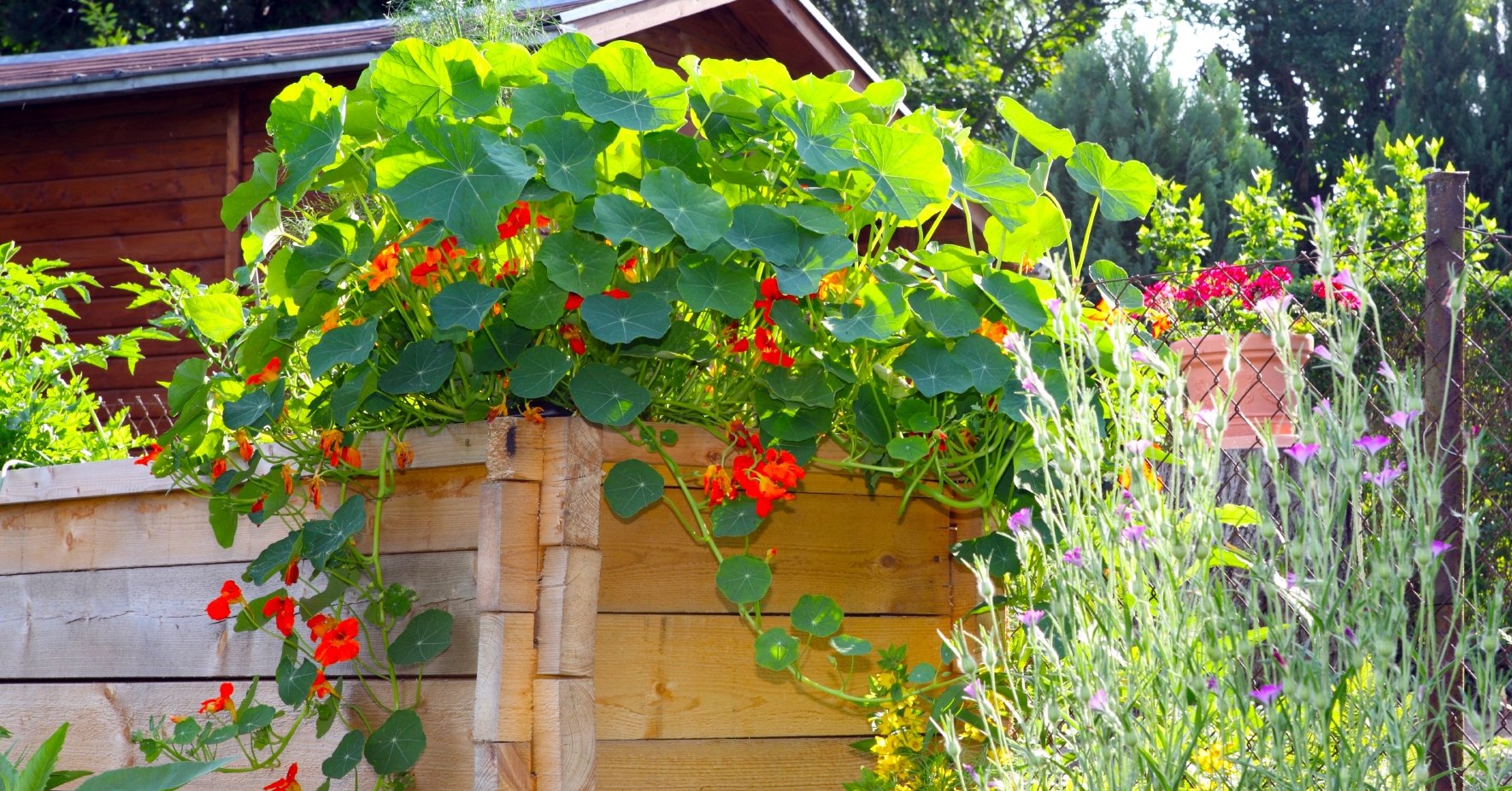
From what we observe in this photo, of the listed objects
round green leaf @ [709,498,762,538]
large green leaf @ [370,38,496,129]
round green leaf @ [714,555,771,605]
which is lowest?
round green leaf @ [714,555,771,605]

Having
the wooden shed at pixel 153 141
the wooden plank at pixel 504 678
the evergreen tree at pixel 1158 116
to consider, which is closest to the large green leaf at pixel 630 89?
the wooden plank at pixel 504 678

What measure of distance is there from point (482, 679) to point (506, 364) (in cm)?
38

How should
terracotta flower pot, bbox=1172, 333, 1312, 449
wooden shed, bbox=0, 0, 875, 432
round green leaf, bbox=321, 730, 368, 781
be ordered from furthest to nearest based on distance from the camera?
wooden shed, bbox=0, 0, 875, 432
terracotta flower pot, bbox=1172, 333, 1312, 449
round green leaf, bbox=321, 730, 368, 781

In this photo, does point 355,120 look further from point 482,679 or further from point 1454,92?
point 1454,92

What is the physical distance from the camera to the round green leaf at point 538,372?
151cm

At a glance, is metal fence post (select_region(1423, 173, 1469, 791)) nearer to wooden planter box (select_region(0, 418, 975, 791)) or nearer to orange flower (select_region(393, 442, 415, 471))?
wooden planter box (select_region(0, 418, 975, 791))

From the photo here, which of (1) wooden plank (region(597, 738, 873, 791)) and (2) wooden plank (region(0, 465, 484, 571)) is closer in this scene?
(1) wooden plank (region(597, 738, 873, 791))

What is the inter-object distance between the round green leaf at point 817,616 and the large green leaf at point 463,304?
51 centimetres

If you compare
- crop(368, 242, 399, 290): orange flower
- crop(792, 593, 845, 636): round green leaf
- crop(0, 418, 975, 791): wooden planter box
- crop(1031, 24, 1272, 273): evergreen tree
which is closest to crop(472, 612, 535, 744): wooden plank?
crop(0, 418, 975, 791): wooden planter box

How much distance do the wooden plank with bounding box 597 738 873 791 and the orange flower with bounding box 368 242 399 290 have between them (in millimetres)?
616

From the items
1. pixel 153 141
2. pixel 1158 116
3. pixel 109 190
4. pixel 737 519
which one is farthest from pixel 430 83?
pixel 1158 116

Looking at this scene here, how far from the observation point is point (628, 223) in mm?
1463

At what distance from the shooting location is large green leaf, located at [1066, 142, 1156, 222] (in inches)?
67.7

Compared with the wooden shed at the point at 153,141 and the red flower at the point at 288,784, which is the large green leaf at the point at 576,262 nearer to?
the red flower at the point at 288,784
